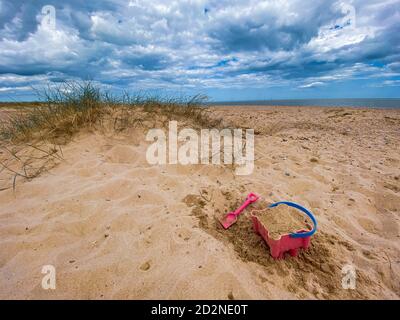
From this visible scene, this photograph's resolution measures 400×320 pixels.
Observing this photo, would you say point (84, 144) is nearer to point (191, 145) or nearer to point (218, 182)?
point (191, 145)

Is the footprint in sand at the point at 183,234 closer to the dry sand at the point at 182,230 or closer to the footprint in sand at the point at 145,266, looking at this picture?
the dry sand at the point at 182,230

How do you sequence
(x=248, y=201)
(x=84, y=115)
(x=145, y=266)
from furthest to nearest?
(x=84, y=115) → (x=248, y=201) → (x=145, y=266)

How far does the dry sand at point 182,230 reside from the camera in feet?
4.78

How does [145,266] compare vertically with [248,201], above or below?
below

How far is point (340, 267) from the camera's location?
5.29 feet

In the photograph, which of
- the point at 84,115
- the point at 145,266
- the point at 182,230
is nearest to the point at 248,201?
the point at 182,230

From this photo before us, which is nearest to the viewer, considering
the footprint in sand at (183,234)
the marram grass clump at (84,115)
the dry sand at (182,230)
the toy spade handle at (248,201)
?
the dry sand at (182,230)

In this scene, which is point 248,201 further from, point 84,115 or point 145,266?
point 84,115

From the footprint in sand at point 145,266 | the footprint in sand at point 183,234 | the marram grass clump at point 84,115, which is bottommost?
the footprint in sand at point 145,266

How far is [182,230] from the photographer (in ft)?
6.19

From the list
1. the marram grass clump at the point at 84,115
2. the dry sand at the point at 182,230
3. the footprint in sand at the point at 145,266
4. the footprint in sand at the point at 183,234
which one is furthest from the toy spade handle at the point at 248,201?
the marram grass clump at the point at 84,115

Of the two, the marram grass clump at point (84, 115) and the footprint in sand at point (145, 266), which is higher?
the marram grass clump at point (84, 115)

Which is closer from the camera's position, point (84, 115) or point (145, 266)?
point (145, 266)
